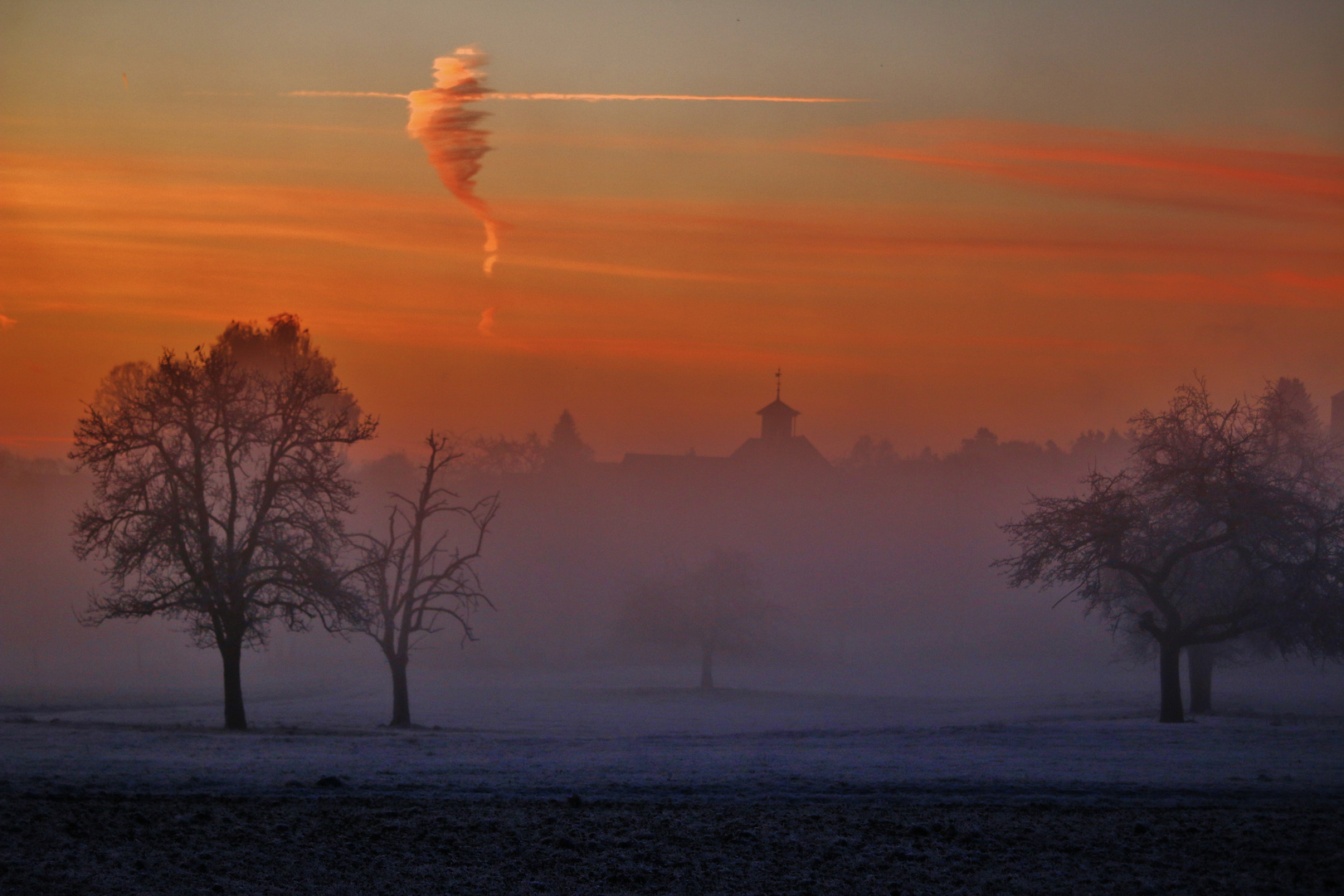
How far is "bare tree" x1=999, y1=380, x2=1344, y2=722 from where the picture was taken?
30.1 meters

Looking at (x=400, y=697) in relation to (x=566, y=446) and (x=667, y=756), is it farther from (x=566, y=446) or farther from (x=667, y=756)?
(x=566, y=446)

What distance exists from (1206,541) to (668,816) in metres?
21.2

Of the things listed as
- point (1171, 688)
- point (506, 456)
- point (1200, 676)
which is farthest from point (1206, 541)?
point (506, 456)

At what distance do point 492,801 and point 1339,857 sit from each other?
33.8ft

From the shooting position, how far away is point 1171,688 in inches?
1240

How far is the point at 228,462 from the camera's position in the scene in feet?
98.3

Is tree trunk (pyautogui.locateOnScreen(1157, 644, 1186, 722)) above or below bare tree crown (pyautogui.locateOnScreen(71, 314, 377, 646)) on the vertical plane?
Answer: below

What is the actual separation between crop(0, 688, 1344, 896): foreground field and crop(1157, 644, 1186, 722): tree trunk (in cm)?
540

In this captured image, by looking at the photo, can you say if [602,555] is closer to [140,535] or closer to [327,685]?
[327,685]

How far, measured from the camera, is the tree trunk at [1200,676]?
36812mm

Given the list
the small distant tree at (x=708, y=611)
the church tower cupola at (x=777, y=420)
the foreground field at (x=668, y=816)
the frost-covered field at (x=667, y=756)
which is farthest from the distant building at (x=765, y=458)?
the foreground field at (x=668, y=816)

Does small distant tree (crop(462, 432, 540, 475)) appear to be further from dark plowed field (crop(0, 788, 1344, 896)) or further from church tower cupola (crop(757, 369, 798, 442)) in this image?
dark plowed field (crop(0, 788, 1344, 896))

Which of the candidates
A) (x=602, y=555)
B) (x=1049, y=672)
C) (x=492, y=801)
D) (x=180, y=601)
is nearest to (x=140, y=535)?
(x=180, y=601)

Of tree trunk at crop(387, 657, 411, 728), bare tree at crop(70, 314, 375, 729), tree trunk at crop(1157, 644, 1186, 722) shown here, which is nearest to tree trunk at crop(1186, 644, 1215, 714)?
tree trunk at crop(1157, 644, 1186, 722)
